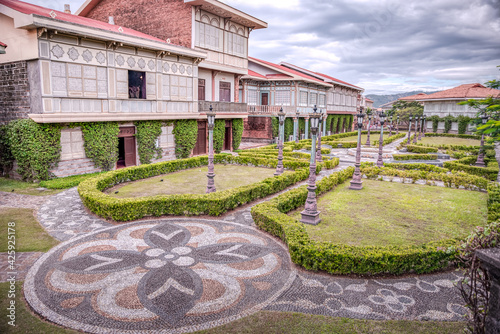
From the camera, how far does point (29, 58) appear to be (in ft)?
52.5

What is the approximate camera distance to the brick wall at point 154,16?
2472 cm

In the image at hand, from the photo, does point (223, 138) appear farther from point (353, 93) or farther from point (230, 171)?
point (353, 93)

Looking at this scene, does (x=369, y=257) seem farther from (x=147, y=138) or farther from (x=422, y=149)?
(x=422, y=149)

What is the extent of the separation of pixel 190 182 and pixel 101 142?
19.1 feet

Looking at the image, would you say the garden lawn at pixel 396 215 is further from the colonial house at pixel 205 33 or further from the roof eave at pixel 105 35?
the colonial house at pixel 205 33

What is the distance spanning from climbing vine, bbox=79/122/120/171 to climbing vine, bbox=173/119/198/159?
206 inches

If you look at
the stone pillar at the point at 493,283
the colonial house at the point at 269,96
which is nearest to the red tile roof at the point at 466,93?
the colonial house at the point at 269,96

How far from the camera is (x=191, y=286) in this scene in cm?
→ 749

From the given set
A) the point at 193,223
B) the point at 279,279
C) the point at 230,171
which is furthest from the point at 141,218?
the point at 230,171

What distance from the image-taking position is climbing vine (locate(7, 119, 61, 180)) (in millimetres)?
16266

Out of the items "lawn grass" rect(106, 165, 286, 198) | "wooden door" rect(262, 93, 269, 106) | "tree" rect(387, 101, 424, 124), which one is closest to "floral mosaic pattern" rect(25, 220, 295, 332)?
"lawn grass" rect(106, 165, 286, 198)

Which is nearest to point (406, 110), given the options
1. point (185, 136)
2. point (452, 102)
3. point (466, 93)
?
point (452, 102)

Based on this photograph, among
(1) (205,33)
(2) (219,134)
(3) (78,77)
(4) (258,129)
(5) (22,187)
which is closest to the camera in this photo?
(5) (22,187)

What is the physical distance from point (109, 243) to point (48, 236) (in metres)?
2.08
